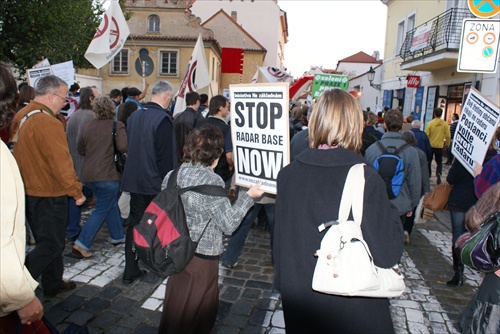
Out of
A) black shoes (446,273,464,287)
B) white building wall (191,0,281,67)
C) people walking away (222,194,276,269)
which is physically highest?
white building wall (191,0,281,67)

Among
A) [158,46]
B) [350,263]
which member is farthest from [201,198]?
[158,46]

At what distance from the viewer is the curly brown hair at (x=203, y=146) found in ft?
9.46

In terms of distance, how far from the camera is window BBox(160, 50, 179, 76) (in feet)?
112

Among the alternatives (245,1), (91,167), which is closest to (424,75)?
(91,167)

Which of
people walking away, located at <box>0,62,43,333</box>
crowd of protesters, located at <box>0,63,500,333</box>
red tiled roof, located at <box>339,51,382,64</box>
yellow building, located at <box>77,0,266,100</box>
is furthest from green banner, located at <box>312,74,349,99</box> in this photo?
red tiled roof, located at <box>339,51,382,64</box>

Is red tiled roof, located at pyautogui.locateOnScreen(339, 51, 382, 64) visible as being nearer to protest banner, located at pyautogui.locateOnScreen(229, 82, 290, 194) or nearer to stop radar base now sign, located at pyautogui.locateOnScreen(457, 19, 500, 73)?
stop radar base now sign, located at pyautogui.locateOnScreen(457, 19, 500, 73)

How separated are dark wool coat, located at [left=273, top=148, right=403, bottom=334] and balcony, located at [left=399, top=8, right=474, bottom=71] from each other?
15.3 m

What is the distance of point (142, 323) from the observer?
→ 11.8ft

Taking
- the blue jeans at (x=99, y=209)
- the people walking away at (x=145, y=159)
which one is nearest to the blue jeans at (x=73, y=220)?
the blue jeans at (x=99, y=209)

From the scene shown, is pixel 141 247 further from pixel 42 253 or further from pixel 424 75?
pixel 424 75

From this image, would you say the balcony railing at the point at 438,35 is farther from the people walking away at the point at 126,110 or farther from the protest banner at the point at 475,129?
the people walking away at the point at 126,110

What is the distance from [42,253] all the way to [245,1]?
5968cm

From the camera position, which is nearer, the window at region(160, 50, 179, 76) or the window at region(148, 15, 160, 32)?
the window at region(160, 50, 179, 76)

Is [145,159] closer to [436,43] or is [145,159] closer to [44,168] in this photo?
[44,168]
